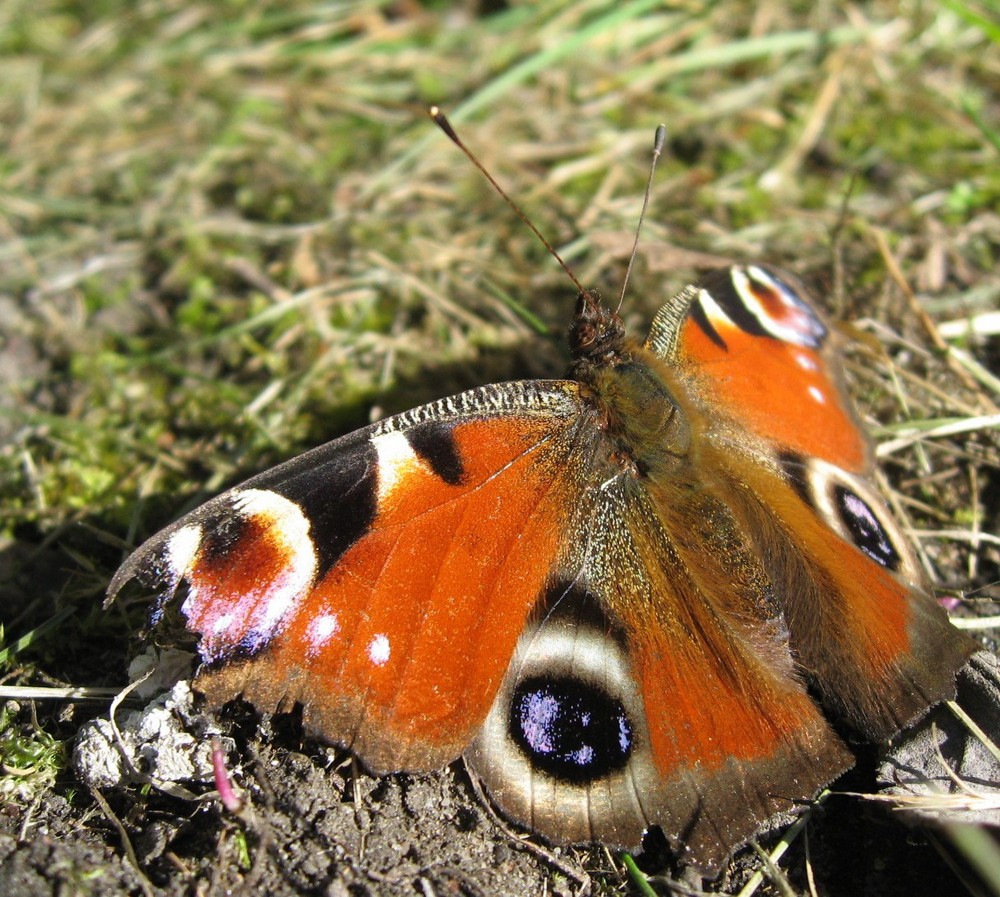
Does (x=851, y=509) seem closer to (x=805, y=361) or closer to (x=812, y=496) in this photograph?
(x=812, y=496)

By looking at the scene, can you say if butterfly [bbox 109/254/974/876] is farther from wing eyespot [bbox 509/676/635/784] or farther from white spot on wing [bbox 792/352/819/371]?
white spot on wing [bbox 792/352/819/371]

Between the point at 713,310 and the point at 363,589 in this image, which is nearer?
the point at 363,589

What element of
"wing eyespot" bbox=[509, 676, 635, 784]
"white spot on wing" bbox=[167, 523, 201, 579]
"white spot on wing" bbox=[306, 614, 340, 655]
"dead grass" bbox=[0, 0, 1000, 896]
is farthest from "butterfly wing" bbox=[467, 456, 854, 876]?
"dead grass" bbox=[0, 0, 1000, 896]

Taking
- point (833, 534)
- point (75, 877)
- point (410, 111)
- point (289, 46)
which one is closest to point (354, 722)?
point (75, 877)

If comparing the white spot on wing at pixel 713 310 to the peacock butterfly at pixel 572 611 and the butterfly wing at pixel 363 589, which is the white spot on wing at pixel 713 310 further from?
the butterfly wing at pixel 363 589

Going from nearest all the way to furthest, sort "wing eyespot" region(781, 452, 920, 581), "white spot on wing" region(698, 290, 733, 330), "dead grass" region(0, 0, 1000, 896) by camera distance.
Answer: "wing eyespot" region(781, 452, 920, 581)
"white spot on wing" region(698, 290, 733, 330)
"dead grass" region(0, 0, 1000, 896)

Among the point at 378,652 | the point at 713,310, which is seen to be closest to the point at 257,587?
the point at 378,652

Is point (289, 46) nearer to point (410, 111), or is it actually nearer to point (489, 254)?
point (410, 111)

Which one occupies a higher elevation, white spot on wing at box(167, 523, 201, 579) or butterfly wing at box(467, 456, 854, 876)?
white spot on wing at box(167, 523, 201, 579)
